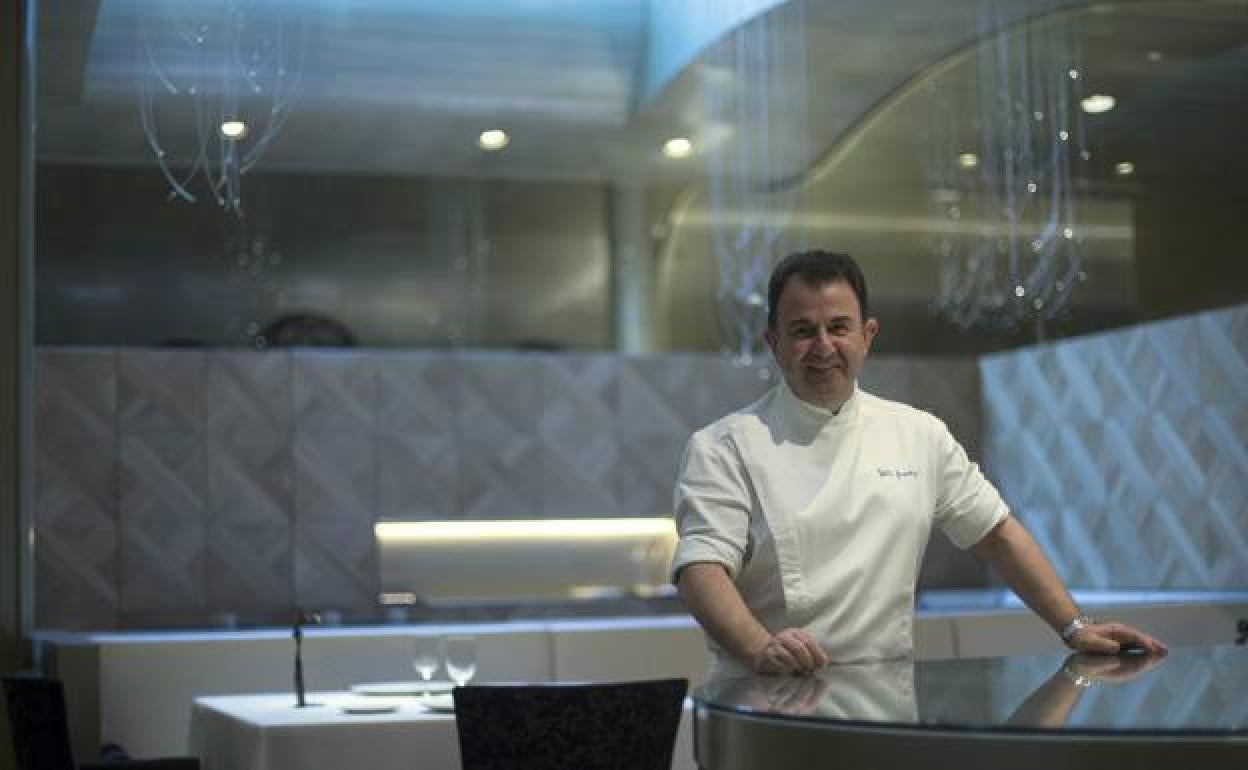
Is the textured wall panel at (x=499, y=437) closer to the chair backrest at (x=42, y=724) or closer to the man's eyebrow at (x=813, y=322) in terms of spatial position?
the chair backrest at (x=42, y=724)

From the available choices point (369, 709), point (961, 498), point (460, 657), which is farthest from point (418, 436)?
point (961, 498)

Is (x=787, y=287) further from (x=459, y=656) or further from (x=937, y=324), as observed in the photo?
(x=937, y=324)

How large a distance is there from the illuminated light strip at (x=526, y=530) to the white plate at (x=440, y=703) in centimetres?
334

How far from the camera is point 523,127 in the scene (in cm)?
795

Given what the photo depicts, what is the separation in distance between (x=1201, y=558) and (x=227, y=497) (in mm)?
3571

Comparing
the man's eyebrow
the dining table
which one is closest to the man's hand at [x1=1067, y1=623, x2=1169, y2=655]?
the man's eyebrow

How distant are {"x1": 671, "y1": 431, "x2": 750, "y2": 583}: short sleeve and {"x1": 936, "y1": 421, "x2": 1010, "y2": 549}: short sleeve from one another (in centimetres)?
29

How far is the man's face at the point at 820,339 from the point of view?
2.49 metres

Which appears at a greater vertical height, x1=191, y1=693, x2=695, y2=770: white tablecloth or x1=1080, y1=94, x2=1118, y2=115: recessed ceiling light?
x1=1080, y1=94, x2=1118, y2=115: recessed ceiling light

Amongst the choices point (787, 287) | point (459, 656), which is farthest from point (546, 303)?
point (787, 287)

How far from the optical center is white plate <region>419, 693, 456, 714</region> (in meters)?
3.96

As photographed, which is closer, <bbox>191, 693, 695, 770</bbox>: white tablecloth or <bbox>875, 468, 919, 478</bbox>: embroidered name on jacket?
<bbox>875, 468, 919, 478</bbox>: embroidered name on jacket

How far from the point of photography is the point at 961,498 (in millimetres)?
2625

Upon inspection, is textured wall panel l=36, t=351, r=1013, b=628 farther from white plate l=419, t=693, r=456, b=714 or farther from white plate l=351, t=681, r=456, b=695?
white plate l=419, t=693, r=456, b=714
